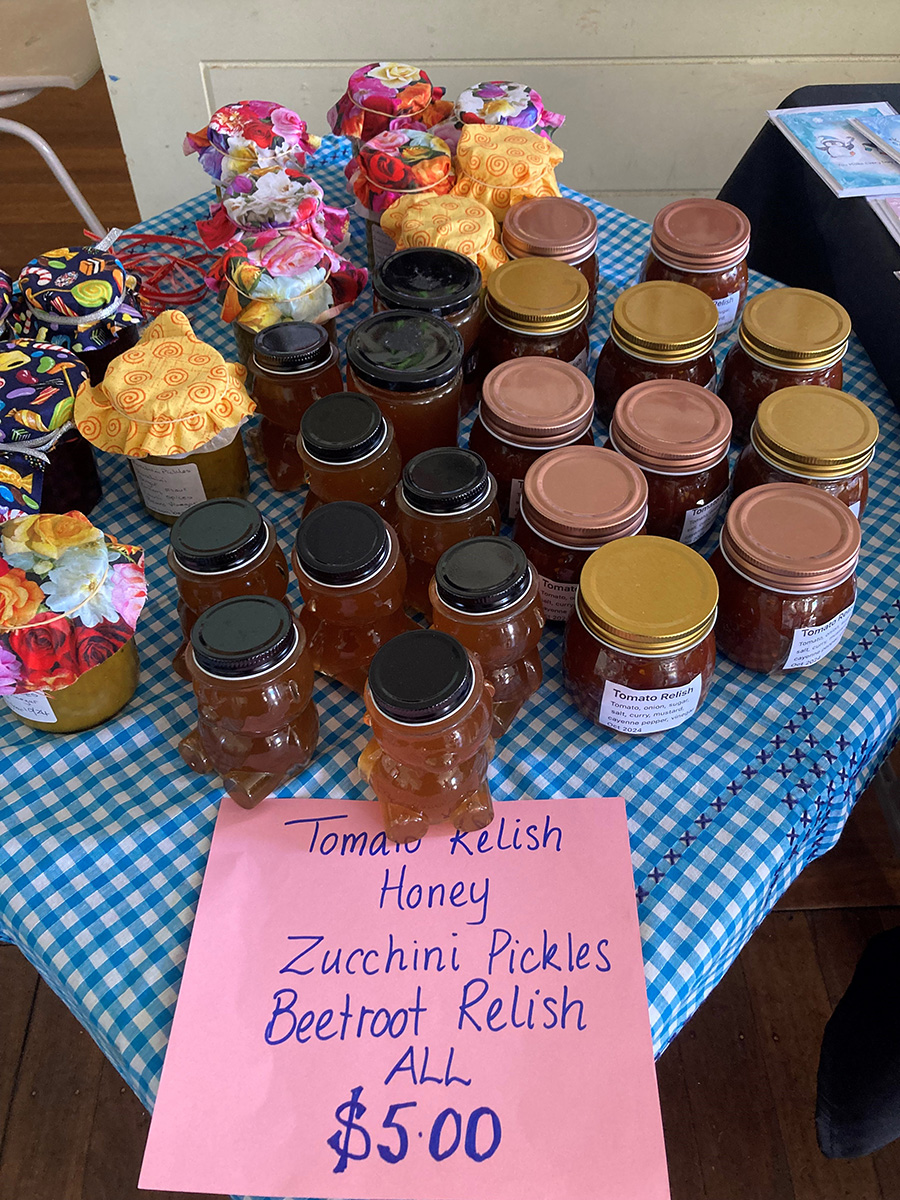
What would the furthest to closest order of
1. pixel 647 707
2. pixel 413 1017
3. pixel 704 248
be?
1. pixel 704 248
2. pixel 647 707
3. pixel 413 1017

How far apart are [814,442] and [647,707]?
29cm

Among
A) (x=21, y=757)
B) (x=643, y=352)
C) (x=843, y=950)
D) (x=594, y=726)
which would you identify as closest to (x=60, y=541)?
(x=21, y=757)

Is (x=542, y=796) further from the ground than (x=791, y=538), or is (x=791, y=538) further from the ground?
(x=791, y=538)

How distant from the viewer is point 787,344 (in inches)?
34.7

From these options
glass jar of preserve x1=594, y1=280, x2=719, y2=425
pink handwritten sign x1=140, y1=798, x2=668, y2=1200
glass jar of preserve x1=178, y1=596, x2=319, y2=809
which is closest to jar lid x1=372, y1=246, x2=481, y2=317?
glass jar of preserve x1=594, y1=280, x2=719, y2=425

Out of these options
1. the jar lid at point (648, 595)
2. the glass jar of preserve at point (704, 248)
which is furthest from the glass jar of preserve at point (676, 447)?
the glass jar of preserve at point (704, 248)

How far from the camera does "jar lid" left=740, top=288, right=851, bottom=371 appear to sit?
0.88m

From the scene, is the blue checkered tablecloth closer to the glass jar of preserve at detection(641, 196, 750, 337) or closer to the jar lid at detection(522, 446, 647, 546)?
the jar lid at detection(522, 446, 647, 546)

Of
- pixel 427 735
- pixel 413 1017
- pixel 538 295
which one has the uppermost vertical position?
pixel 538 295

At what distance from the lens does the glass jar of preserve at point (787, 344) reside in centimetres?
88

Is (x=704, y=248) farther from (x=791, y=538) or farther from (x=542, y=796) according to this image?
(x=542, y=796)

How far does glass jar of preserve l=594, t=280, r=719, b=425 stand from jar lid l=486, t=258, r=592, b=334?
5 cm

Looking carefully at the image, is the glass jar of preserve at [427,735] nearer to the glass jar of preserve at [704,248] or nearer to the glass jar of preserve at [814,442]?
the glass jar of preserve at [814,442]

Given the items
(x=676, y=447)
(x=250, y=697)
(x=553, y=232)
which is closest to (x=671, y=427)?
(x=676, y=447)
